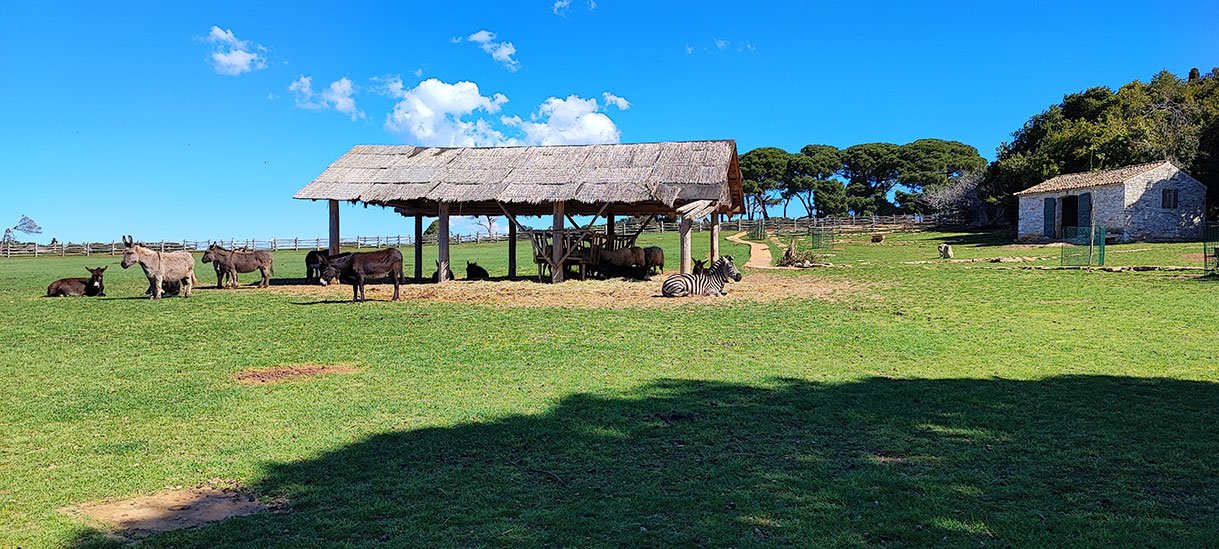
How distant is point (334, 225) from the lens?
78.9 feet

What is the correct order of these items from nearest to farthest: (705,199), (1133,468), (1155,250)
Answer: (1133,468) → (705,199) → (1155,250)

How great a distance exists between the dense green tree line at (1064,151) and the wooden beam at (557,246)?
33.7 m

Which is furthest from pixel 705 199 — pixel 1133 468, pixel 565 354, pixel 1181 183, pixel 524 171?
pixel 1181 183

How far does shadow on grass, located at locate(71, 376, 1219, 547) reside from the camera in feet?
14.3

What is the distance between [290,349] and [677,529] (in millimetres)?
8187

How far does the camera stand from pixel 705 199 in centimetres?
2170

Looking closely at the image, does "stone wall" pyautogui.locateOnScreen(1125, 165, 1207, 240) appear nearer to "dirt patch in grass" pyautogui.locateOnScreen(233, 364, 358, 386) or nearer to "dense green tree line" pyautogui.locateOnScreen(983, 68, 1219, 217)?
"dense green tree line" pyautogui.locateOnScreen(983, 68, 1219, 217)

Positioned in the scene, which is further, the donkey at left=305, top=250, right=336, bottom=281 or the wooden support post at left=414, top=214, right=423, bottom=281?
the wooden support post at left=414, top=214, right=423, bottom=281

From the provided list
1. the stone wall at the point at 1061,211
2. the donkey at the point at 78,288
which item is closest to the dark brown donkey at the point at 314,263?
the donkey at the point at 78,288

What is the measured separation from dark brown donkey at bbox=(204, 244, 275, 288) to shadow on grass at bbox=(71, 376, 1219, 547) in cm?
1732

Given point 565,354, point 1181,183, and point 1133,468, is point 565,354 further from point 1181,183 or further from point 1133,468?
point 1181,183

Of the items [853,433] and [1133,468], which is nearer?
[1133,468]

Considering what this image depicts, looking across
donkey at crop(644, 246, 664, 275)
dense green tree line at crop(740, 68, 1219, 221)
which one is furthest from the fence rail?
donkey at crop(644, 246, 664, 275)

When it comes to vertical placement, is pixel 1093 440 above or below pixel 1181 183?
below
